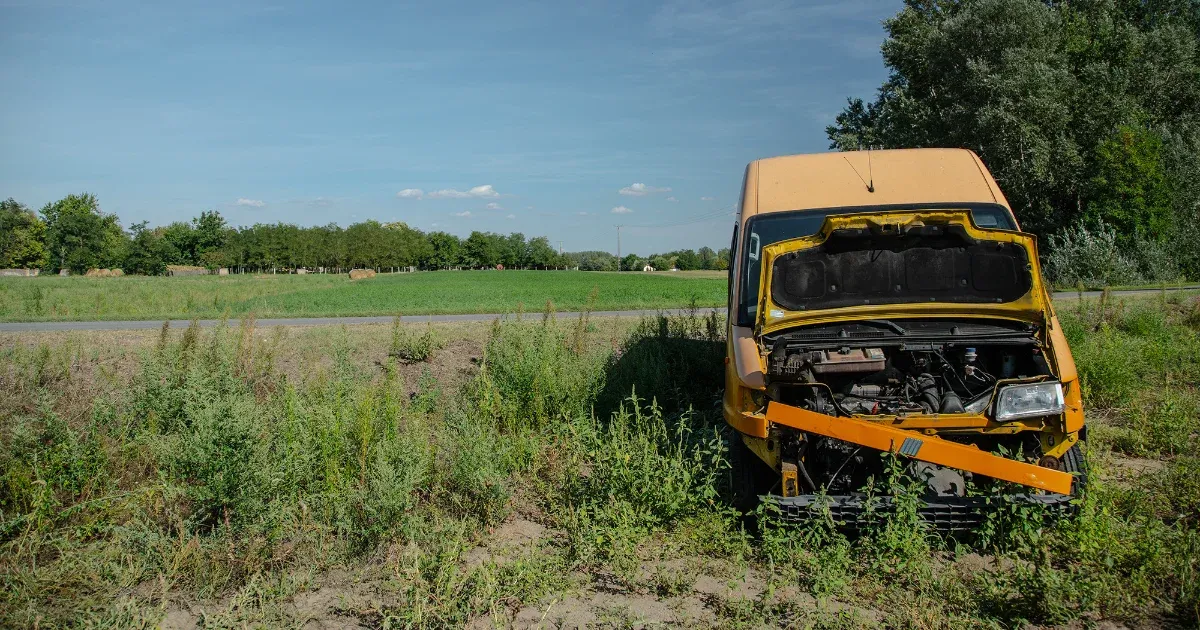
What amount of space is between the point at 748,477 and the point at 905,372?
1387 millimetres

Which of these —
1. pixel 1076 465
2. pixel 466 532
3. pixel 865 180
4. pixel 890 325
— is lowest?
pixel 466 532

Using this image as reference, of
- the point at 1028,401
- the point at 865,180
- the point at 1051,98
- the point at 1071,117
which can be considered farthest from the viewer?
the point at 1071,117

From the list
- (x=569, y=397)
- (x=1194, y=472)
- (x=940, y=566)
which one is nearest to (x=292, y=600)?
(x=940, y=566)

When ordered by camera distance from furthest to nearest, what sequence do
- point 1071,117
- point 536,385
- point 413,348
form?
point 1071,117 → point 413,348 → point 536,385

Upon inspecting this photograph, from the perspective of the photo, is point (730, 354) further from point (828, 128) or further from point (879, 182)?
point (828, 128)

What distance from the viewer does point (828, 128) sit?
4184cm

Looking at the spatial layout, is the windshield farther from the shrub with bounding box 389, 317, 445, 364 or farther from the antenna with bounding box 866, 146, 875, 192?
the shrub with bounding box 389, 317, 445, 364

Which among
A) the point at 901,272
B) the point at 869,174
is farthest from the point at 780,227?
the point at 901,272

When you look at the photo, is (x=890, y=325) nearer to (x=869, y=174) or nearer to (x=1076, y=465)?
(x=1076, y=465)

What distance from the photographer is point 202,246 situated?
11888 centimetres

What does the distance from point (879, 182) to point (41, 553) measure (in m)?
7.34

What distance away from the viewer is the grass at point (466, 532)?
14.0 ft

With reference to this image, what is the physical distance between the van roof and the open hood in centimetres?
127

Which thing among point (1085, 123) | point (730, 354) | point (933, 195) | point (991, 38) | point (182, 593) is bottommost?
point (182, 593)
